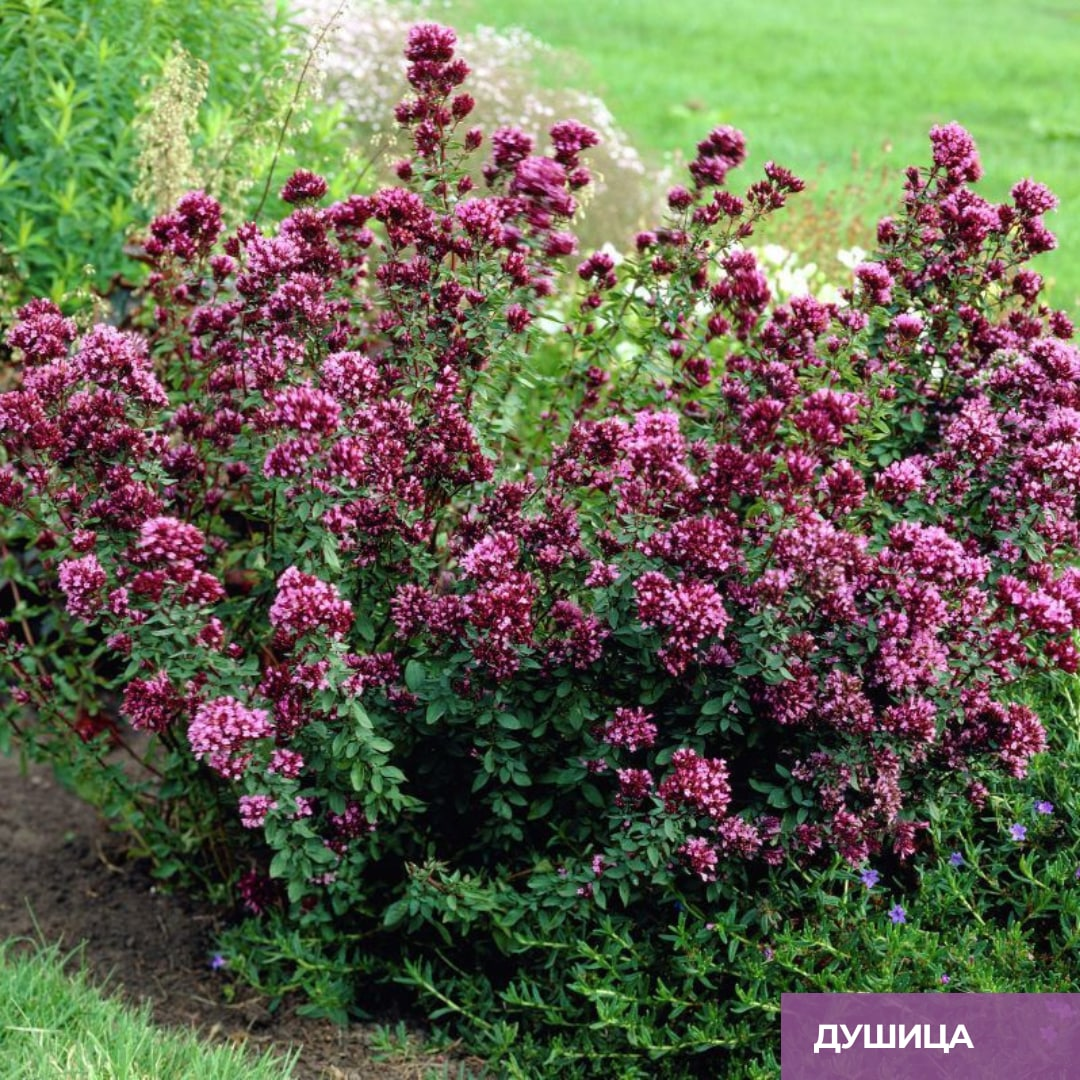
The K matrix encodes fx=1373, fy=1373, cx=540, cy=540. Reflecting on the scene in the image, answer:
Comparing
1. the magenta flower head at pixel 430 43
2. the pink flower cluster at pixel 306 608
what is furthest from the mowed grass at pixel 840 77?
the pink flower cluster at pixel 306 608

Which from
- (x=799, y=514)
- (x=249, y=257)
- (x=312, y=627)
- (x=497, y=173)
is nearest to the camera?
(x=312, y=627)

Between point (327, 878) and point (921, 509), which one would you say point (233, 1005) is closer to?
point (327, 878)

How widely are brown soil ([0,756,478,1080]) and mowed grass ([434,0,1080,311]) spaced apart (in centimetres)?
601

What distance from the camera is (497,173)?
3594mm

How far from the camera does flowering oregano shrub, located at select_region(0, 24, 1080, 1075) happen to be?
9.64 ft

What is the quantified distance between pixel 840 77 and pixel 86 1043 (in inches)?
559

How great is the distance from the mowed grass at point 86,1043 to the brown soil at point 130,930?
14cm

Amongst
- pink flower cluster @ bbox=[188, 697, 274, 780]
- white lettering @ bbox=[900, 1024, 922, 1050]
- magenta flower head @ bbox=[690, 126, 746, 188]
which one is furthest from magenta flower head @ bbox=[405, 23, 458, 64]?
white lettering @ bbox=[900, 1024, 922, 1050]

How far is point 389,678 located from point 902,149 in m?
10.2

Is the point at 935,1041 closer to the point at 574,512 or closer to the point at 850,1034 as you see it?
the point at 850,1034

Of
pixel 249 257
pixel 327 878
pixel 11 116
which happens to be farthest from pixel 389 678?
pixel 11 116

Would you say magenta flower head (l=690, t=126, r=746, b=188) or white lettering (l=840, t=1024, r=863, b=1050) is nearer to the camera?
white lettering (l=840, t=1024, r=863, b=1050)

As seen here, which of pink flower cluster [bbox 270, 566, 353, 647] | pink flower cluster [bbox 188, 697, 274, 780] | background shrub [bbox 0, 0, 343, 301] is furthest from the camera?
background shrub [bbox 0, 0, 343, 301]

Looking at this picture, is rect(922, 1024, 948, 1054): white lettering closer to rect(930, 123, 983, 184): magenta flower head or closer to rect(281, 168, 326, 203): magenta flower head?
rect(930, 123, 983, 184): magenta flower head
